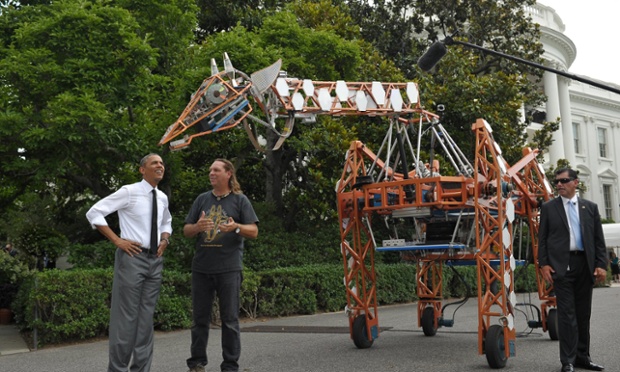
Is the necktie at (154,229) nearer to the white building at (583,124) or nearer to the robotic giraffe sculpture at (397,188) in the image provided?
the robotic giraffe sculpture at (397,188)

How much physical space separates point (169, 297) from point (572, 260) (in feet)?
26.0

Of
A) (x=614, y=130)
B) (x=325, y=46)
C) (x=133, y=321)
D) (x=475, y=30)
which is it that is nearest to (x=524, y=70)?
(x=475, y=30)

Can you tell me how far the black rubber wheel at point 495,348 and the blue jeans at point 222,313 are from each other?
2.68 metres

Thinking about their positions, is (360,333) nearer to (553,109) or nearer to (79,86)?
(79,86)

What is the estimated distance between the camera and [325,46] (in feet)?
56.0

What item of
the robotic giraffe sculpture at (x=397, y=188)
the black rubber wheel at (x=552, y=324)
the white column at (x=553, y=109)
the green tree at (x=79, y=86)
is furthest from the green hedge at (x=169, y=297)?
the white column at (x=553, y=109)

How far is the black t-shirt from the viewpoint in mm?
6508

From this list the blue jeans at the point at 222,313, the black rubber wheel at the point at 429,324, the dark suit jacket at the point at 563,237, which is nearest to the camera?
the blue jeans at the point at 222,313

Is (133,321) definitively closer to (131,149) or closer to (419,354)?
(419,354)

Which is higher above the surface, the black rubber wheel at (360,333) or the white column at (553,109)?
the white column at (553,109)

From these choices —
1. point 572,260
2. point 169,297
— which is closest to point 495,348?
point 572,260

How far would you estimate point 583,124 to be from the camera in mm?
52469

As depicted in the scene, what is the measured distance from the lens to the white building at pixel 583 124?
44156 millimetres

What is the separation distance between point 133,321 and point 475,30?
21681 millimetres
